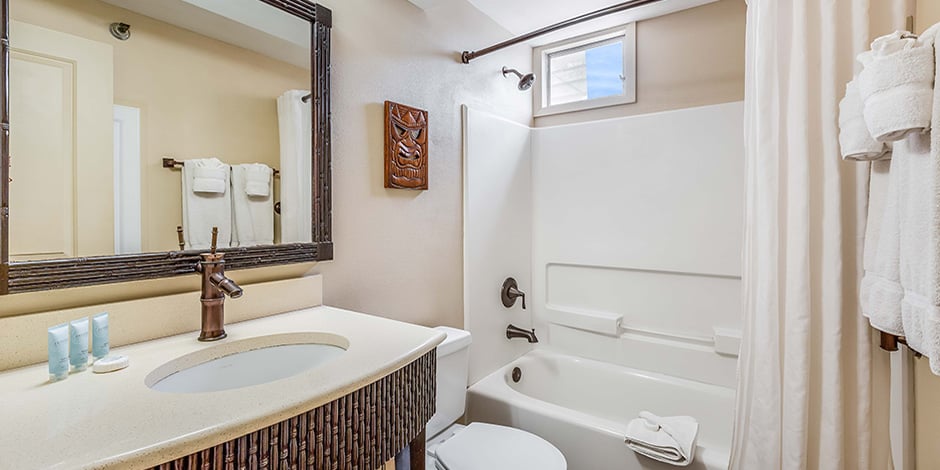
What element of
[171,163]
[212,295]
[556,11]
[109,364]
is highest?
[556,11]

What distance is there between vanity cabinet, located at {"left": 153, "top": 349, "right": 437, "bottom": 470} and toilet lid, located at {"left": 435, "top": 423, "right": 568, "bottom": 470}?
529 mm

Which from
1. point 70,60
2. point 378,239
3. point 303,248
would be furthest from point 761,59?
point 70,60

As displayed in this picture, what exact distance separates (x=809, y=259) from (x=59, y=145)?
75.4 inches

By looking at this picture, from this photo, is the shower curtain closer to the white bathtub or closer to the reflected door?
the white bathtub

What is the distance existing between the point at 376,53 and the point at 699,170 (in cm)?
172

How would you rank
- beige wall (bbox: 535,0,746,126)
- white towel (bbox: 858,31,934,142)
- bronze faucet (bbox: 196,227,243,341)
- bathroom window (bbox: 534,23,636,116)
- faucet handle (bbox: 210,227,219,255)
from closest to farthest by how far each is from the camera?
white towel (bbox: 858,31,934,142) < bronze faucet (bbox: 196,227,243,341) < faucet handle (bbox: 210,227,219,255) < beige wall (bbox: 535,0,746,126) < bathroom window (bbox: 534,23,636,116)

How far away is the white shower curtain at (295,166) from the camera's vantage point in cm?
132

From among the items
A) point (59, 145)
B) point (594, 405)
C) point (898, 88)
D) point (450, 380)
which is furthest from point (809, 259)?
point (59, 145)

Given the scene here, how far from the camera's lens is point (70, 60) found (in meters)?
0.92

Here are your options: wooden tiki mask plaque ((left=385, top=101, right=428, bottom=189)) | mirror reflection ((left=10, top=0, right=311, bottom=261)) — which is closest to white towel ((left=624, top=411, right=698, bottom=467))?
wooden tiki mask plaque ((left=385, top=101, right=428, bottom=189))

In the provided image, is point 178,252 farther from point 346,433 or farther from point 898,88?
point 898,88

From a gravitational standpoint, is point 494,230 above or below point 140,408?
above

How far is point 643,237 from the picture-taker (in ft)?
7.58

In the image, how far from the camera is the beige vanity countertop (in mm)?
548
